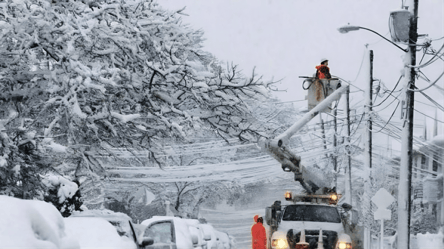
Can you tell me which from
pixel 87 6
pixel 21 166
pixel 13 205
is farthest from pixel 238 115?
pixel 13 205

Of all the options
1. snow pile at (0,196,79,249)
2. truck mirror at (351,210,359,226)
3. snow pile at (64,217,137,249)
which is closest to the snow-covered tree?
snow pile at (64,217,137,249)

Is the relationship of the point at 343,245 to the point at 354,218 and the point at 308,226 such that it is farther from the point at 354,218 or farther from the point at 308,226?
the point at 354,218

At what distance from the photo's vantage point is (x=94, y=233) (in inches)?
322

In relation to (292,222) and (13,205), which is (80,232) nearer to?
(13,205)

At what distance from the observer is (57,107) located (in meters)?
11.0

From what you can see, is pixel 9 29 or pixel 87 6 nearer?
pixel 9 29

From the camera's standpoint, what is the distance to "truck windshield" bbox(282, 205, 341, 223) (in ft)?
49.5

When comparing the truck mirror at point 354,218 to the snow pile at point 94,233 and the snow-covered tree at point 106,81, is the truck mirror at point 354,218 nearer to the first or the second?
the snow-covered tree at point 106,81

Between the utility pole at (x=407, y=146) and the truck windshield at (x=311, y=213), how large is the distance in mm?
1558

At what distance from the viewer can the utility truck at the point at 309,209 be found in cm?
1371

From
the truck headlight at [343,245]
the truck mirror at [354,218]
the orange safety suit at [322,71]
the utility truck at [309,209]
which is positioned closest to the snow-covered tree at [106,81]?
the utility truck at [309,209]

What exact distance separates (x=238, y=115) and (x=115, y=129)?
8.95ft

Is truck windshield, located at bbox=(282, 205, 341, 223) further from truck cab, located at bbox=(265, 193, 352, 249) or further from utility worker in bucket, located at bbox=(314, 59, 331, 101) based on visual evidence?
utility worker in bucket, located at bbox=(314, 59, 331, 101)

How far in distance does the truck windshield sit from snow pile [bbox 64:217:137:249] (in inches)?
282
